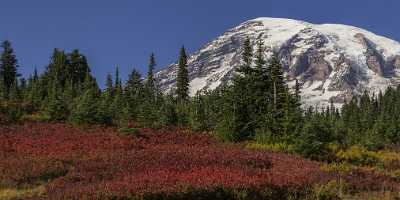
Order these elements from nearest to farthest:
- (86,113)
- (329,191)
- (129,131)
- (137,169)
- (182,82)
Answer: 1. (329,191)
2. (137,169)
3. (129,131)
4. (86,113)
5. (182,82)

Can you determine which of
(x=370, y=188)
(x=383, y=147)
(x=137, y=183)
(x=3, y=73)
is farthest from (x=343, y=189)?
(x=3, y=73)

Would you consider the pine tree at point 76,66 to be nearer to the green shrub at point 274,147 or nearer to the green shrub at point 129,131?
the green shrub at point 129,131

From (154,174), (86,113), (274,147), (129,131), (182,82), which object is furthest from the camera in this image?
(182,82)

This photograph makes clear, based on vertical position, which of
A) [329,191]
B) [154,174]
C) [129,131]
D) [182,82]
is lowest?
[329,191]

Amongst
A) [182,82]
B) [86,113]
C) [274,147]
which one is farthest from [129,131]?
[182,82]

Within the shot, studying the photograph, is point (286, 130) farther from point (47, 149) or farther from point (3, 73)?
point (3, 73)

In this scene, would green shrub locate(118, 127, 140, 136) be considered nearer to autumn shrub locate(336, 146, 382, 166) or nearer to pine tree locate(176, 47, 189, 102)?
autumn shrub locate(336, 146, 382, 166)

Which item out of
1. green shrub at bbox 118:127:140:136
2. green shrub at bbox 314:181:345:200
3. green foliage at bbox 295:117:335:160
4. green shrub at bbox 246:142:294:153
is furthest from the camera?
green shrub at bbox 118:127:140:136

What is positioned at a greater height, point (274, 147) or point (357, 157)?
point (274, 147)

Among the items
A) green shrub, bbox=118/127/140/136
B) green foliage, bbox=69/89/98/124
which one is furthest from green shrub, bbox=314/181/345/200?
green foliage, bbox=69/89/98/124

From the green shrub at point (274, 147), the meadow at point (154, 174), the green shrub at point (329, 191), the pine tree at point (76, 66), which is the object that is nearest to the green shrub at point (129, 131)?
the meadow at point (154, 174)

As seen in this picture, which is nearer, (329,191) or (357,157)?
(329,191)

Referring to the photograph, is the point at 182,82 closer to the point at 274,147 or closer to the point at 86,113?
the point at 86,113

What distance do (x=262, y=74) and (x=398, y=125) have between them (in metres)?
39.3
